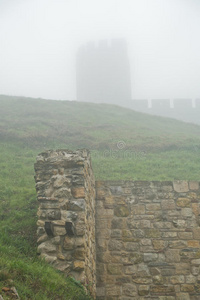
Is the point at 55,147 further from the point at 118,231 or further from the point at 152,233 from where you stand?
the point at 152,233

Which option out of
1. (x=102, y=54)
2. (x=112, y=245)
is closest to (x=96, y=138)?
(x=112, y=245)

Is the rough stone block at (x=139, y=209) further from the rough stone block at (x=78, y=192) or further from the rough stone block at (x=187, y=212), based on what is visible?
the rough stone block at (x=78, y=192)

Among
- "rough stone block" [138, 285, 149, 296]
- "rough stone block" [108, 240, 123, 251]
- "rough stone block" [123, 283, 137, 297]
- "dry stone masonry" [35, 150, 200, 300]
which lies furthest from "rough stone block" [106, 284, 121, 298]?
"rough stone block" [108, 240, 123, 251]

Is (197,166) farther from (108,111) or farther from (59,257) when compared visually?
(108,111)

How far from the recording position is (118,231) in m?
7.31

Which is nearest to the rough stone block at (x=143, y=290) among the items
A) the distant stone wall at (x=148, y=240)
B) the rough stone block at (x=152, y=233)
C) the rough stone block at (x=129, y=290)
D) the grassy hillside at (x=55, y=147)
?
the distant stone wall at (x=148, y=240)

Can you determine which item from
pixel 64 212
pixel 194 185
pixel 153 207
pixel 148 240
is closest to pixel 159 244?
pixel 148 240

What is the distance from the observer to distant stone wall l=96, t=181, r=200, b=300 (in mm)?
6781

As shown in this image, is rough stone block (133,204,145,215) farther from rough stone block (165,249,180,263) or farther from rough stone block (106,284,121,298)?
rough stone block (106,284,121,298)

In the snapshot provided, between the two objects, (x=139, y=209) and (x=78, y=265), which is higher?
(x=139, y=209)

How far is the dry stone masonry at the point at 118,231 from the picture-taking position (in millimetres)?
5418

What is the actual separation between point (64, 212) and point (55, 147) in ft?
42.2

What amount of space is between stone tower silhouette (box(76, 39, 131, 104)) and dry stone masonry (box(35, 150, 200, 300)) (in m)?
52.7

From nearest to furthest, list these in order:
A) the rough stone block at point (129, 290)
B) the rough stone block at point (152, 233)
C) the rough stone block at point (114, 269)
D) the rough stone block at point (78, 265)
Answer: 1. the rough stone block at point (78, 265)
2. the rough stone block at point (129, 290)
3. the rough stone block at point (114, 269)
4. the rough stone block at point (152, 233)
